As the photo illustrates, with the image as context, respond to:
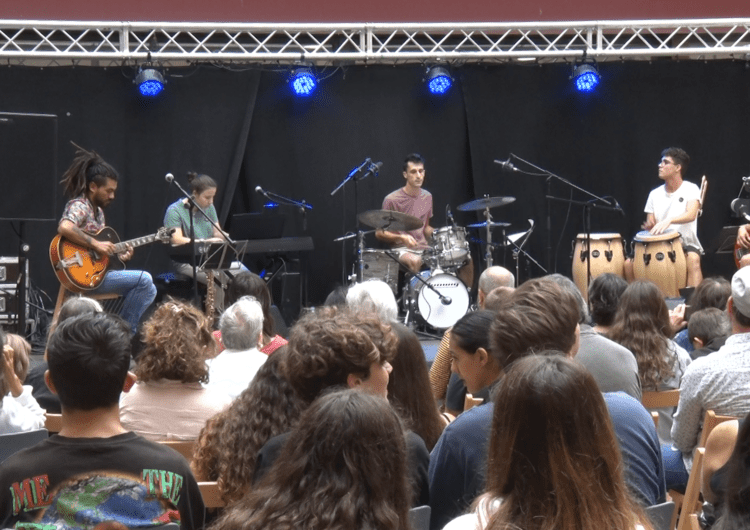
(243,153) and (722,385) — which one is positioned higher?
(243,153)

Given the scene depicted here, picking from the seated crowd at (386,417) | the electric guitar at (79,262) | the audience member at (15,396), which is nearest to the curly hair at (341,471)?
the seated crowd at (386,417)

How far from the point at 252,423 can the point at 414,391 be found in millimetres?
535

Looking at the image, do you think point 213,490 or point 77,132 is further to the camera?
point 77,132

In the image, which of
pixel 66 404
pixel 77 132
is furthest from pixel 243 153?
pixel 66 404

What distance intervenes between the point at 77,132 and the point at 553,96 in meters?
4.64

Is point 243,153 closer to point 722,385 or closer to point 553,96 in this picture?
point 553,96

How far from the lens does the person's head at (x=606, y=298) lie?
4.58 metres

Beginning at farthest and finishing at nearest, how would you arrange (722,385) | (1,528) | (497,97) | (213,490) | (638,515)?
(497,97) < (722,385) < (213,490) < (1,528) < (638,515)

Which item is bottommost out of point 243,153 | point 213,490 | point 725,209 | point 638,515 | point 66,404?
point 213,490

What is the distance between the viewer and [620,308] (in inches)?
171

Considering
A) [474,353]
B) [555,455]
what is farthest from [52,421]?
[555,455]

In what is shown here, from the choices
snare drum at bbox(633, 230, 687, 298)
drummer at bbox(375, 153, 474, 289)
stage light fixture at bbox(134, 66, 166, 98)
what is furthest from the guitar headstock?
snare drum at bbox(633, 230, 687, 298)

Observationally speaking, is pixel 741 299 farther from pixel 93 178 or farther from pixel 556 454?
pixel 93 178

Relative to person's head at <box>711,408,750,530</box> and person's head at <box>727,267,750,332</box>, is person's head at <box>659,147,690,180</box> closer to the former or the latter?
person's head at <box>727,267,750,332</box>
